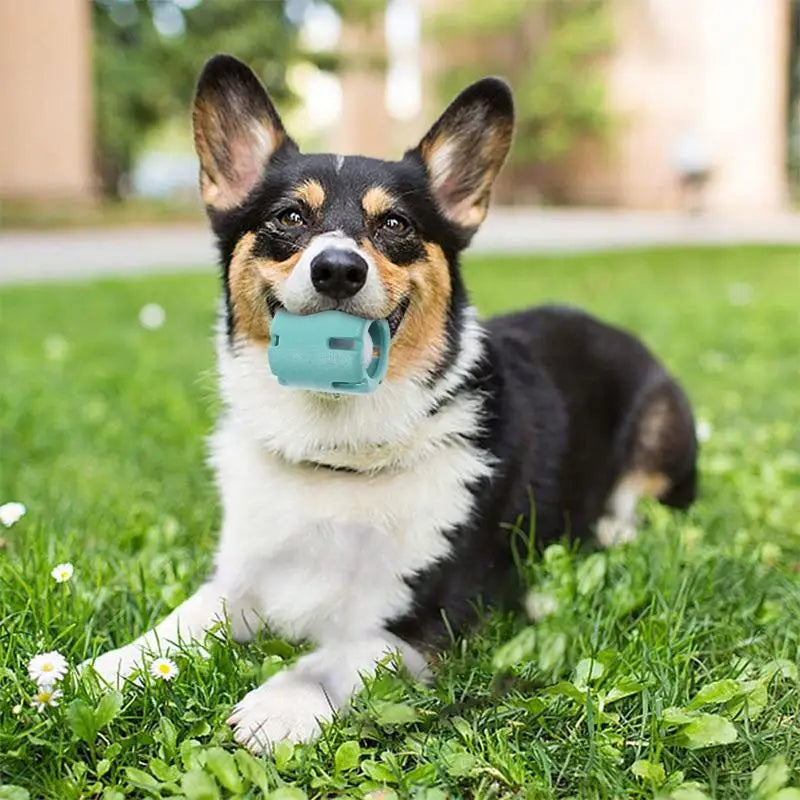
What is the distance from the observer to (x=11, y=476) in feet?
12.6

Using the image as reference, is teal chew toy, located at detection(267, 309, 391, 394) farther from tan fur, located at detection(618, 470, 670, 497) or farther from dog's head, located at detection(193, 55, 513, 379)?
tan fur, located at detection(618, 470, 670, 497)

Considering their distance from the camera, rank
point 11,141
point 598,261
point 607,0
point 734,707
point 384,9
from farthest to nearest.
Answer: point 607,0
point 384,9
point 11,141
point 598,261
point 734,707

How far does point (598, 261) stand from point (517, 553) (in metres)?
9.67

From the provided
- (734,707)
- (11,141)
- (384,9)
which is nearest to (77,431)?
(734,707)

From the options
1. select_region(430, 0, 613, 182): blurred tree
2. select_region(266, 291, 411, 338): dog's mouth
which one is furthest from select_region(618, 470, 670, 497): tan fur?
select_region(430, 0, 613, 182): blurred tree

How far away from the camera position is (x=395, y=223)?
274 centimetres

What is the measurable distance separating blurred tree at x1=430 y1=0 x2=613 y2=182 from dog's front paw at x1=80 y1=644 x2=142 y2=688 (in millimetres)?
24054

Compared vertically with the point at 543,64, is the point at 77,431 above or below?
below

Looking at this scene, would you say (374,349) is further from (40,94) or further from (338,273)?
(40,94)

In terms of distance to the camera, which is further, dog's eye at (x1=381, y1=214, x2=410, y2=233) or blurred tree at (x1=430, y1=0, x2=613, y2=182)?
blurred tree at (x1=430, y1=0, x2=613, y2=182)

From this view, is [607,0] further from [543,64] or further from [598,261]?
[598,261]

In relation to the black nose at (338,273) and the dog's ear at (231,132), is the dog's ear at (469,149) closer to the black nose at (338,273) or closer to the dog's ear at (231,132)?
the dog's ear at (231,132)

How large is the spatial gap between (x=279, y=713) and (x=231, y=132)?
1.62m

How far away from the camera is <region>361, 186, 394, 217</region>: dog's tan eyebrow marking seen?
2.70 metres
